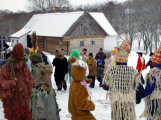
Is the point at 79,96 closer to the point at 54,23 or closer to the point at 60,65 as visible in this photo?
the point at 60,65

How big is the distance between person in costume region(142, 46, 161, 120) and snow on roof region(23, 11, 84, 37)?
19.3 m

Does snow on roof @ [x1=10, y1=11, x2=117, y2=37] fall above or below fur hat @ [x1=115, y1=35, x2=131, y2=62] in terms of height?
above

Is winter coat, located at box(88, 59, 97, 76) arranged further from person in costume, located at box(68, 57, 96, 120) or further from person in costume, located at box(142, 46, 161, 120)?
person in costume, located at box(68, 57, 96, 120)

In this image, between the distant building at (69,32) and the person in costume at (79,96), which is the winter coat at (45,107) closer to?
the person in costume at (79,96)

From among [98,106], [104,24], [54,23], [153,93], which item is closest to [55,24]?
[54,23]

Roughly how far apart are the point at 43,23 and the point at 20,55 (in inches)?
947

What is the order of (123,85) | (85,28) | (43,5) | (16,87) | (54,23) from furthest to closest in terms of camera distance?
1. (43,5)
2. (54,23)
3. (85,28)
4. (16,87)
5. (123,85)

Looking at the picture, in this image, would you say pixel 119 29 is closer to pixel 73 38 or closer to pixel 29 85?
pixel 73 38

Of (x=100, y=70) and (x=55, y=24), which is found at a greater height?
(x=55, y=24)

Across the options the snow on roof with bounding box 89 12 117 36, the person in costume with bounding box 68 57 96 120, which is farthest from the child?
the snow on roof with bounding box 89 12 117 36

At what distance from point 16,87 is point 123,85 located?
2.16 meters

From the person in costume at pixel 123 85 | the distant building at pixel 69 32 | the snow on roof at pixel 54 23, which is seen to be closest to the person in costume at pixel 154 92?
the person in costume at pixel 123 85

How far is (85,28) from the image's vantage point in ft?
82.1

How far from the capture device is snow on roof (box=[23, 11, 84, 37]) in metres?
23.6
